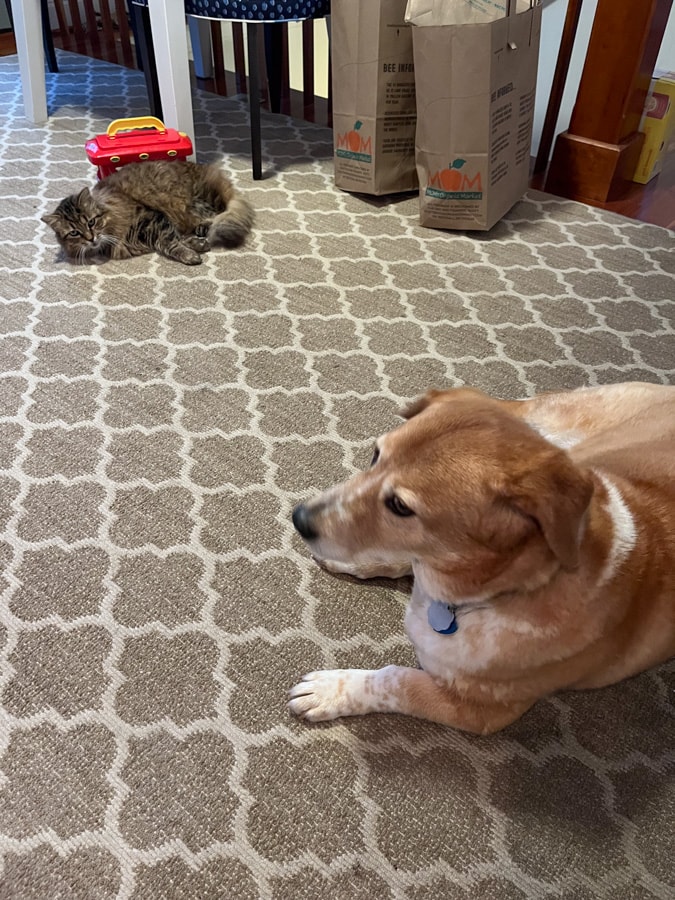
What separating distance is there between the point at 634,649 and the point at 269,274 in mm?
1804

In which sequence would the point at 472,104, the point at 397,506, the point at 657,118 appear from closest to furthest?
1. the point at 397,506
2. the point at 472,104
3. the point at 657,118

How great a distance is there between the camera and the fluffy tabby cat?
2.48m

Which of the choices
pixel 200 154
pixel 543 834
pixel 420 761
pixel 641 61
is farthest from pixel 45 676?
pixel 641 61

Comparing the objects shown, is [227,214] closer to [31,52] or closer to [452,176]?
[452,176]

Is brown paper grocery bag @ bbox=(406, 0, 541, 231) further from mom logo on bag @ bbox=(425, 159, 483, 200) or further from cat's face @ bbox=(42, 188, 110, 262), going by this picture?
cat's face @ bbox=(42, 188, 110, 262)

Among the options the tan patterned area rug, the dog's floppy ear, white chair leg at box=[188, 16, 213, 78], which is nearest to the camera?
the dog's floppy ear

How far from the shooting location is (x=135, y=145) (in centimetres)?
274

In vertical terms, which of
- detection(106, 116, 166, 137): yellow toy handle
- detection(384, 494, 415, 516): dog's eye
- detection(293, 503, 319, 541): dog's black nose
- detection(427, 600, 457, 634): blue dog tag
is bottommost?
detection(427, 600, 457, 634): blue dog tag

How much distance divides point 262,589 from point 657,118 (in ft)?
9.29

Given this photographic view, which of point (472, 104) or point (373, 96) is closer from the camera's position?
point (472, 104)

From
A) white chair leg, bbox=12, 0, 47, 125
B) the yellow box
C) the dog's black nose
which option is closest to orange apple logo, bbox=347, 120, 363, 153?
the yellow box

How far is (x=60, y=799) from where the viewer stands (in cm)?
119

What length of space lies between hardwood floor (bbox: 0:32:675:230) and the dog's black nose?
2444mm

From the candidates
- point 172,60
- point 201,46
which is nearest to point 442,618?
point 172,60
